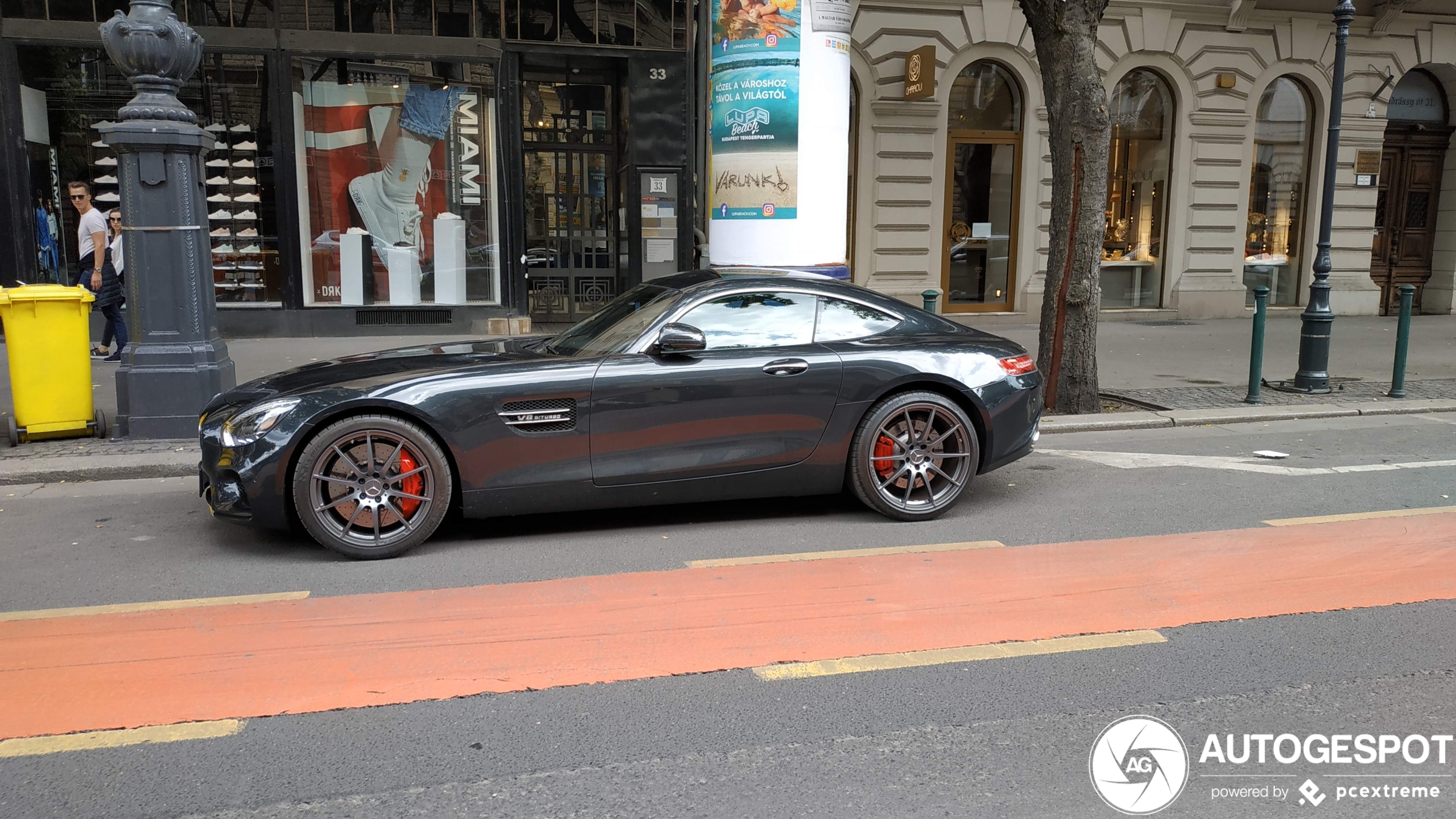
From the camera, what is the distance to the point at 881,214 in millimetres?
16016

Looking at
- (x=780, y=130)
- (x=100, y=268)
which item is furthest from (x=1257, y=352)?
(x=100, y=268)

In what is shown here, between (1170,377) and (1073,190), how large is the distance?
3.42 m

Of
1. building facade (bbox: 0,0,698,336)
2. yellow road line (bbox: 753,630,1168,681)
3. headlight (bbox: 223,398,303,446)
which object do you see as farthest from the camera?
building facade (bbox: 0,0,698,336)

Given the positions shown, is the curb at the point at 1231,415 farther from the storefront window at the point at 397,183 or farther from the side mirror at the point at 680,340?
the storefront window at the point at 397,183

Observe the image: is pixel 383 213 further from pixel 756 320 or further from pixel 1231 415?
pixel 1231 415

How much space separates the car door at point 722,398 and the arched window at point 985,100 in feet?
38.0

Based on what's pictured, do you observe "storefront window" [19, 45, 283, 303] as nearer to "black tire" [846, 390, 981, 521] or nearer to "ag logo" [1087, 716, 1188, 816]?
"black tire" [846, 390, 981, 521]

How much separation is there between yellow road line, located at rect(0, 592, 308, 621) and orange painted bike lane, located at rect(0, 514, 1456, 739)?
2.5 inches

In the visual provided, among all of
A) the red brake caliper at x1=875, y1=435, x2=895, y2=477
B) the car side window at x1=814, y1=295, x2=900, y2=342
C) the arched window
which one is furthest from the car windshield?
the arched window

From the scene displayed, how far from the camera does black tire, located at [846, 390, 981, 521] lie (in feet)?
19.5

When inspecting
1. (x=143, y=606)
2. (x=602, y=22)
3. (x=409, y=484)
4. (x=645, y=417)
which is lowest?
(x=143, y=606)

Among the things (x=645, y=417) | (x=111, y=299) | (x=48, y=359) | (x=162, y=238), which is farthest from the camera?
(x=111, y=299)

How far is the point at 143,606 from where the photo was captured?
4.61 m

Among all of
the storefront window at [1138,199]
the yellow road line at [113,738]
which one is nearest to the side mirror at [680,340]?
the yellow road line at [113,738]
